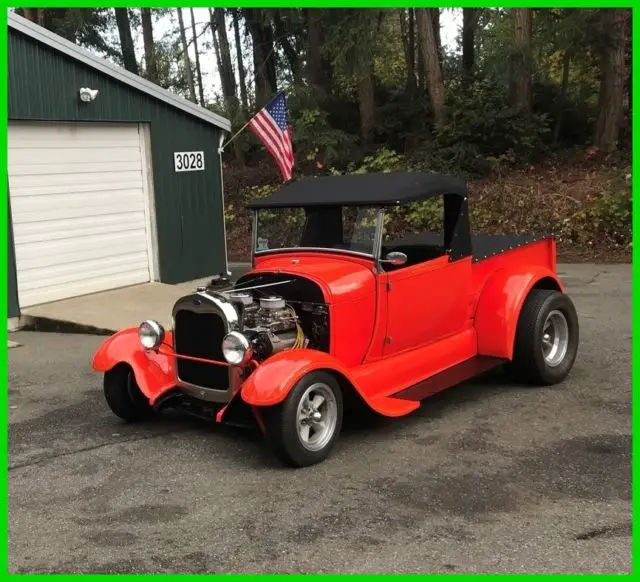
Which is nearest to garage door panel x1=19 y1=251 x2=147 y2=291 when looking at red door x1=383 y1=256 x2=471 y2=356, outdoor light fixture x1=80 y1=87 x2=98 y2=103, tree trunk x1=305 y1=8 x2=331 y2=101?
outdoor light fixture x1=80 y1=87 x2=98 y2=103

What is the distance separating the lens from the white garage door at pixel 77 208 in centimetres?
1010

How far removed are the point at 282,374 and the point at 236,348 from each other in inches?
15.2

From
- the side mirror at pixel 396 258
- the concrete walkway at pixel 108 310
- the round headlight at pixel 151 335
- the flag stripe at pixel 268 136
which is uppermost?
the flag stripe at pixel 268 136

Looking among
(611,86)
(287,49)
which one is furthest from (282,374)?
(287,49)

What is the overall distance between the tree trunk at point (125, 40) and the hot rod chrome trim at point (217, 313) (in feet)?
92.1

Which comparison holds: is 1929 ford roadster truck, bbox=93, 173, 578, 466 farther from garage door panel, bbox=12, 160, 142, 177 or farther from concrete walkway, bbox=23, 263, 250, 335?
garage door panel, bbox=12, 160, 142, 177

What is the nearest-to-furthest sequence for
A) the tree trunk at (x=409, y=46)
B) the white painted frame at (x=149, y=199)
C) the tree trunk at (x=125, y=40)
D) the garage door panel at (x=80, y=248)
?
1. the garage door panel at (x=80, y=248)
2. the white painted frame at (x=149, y=199)
3. the tree trunk at (x=409, y=46)
4. the tree trunk at (x=125, y=40)

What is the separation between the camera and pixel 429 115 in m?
20.6

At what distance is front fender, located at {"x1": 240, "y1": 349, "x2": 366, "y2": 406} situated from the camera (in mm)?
4457

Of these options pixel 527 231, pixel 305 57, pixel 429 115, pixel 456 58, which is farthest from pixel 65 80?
pixel 456 58

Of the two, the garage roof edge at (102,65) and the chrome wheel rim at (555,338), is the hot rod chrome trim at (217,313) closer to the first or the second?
the chrome wheel rim at (555,338)

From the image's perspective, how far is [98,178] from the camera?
11.1 meters

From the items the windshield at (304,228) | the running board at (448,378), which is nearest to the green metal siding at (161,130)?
the windshield at (304,228)

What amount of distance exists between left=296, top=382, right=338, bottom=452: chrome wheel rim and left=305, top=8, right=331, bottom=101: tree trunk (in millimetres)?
17710
